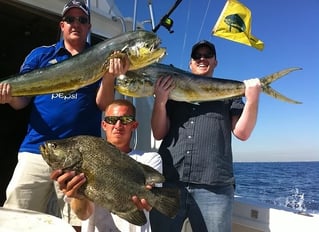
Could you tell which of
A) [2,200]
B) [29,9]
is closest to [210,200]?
[29,9]

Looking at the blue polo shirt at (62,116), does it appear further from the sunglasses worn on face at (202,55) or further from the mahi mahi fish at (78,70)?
the sunglasses worn on face at (202,55)

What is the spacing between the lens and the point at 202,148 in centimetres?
284

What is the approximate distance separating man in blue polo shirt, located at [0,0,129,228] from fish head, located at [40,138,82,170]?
1.06 m

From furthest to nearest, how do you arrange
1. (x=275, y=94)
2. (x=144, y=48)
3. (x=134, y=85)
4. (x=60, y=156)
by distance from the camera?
(x=275, y=94) → (x=134, y=85) → (x=144, y=48) → (x=60, y=156)

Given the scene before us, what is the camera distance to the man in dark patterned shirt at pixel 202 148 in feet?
9.01

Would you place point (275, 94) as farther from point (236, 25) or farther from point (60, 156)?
point (236, 25)

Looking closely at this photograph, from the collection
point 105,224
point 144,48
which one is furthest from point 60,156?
point 144,48

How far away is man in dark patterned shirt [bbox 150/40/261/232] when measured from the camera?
9.01ft

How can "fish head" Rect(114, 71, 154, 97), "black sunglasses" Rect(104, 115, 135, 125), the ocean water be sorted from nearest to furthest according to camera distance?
1. "black sunglasses" Rect(104, 115, 135, 125)
2. "fish head" Rect(114, 71, 154, 97)
3. the ocean water

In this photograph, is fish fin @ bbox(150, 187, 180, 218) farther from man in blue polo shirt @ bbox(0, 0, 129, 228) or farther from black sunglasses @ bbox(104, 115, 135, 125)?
man in blue polo shirt @ bbox(0, 0, 129, 228)

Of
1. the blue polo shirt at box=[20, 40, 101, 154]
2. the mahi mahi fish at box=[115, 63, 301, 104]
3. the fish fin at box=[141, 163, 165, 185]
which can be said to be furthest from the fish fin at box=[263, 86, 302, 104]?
A: the fish fin at box=[141, 163, 165, 185]

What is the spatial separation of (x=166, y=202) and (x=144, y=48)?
1191 mm

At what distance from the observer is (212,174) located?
9.04 ft

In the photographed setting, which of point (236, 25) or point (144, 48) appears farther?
point (236, 25)
